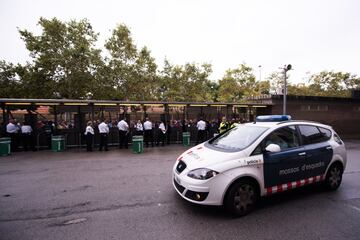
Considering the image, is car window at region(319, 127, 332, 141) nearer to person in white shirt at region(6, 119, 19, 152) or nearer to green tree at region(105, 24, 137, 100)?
person in white shirt at region(6, 119, 19, 152)

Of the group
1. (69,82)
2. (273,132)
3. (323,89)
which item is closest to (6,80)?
(69,82)

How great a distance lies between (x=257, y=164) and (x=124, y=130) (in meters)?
9.51

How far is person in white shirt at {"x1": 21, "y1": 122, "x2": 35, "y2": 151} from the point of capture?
1170 cm

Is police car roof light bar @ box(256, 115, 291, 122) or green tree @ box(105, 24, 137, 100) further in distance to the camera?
green tree @ box(105, 24, 137, 100)

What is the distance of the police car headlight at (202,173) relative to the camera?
3.77 m

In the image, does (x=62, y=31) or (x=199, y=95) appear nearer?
(x=62, y=31)

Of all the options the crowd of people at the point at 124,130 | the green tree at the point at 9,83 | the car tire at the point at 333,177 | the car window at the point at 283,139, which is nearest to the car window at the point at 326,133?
the car tire at the point at 333,177

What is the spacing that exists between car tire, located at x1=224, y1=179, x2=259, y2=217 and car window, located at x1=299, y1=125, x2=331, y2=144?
1.79m

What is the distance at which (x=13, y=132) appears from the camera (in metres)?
11.5

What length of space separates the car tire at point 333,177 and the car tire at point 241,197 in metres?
2.28

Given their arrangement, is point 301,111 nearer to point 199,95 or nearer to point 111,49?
point 199,95

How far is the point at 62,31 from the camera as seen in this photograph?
20781 mm

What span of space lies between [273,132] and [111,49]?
2211cm

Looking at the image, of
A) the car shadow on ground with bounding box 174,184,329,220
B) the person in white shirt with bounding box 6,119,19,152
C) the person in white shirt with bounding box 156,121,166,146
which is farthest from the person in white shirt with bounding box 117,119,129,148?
the car shadow on ground with bounding box 174,184,329,220
